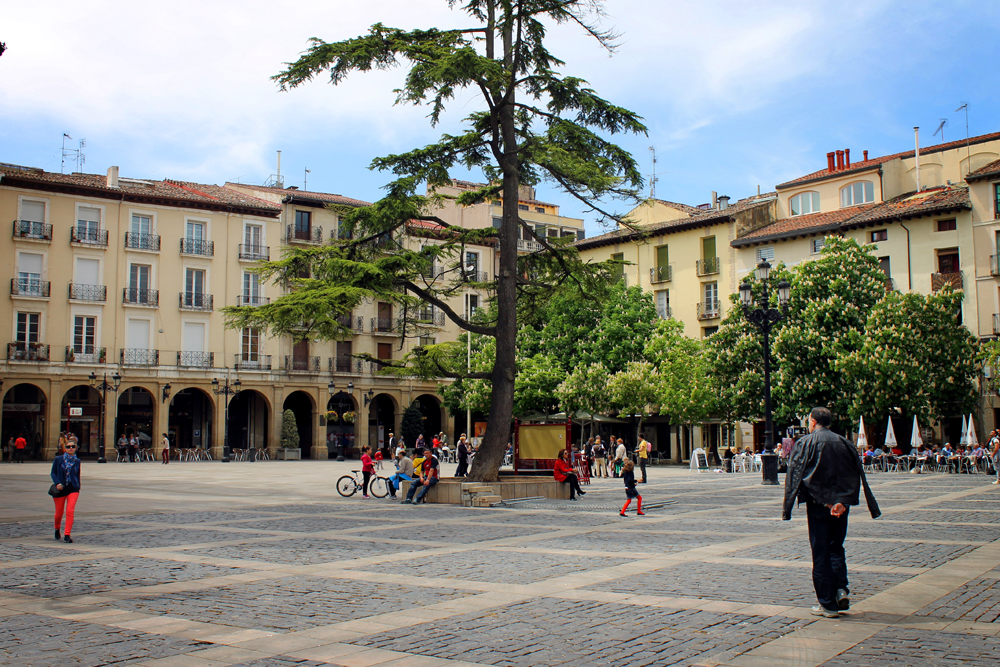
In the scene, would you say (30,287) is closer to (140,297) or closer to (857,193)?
(140,297)

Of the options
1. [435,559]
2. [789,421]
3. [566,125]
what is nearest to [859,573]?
[435,559]

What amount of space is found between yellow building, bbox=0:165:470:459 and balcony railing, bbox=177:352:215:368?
8 cm

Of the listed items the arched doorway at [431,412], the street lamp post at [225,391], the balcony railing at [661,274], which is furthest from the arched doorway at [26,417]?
the balcony railing at [661,274]

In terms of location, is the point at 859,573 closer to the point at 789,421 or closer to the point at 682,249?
the point at 789,421

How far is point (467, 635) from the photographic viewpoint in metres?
6.44

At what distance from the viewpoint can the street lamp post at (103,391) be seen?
1715 inches

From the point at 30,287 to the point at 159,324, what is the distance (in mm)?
6556

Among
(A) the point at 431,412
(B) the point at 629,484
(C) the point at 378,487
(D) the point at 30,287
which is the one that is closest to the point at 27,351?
(D) the point at 30,287

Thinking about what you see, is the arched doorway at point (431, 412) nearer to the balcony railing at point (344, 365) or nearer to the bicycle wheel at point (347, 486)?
the balcony railing at point (344, 365)

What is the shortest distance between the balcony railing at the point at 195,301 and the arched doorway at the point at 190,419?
193 inches

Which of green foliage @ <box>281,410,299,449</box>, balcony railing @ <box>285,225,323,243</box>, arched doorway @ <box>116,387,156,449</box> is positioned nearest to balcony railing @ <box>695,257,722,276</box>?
balcony railing @ <box>285,225,323,243</box>

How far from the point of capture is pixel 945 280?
4159 centimetres

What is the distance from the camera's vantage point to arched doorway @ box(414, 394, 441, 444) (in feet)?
198

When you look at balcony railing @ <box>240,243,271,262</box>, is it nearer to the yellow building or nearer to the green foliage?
the yellow building
